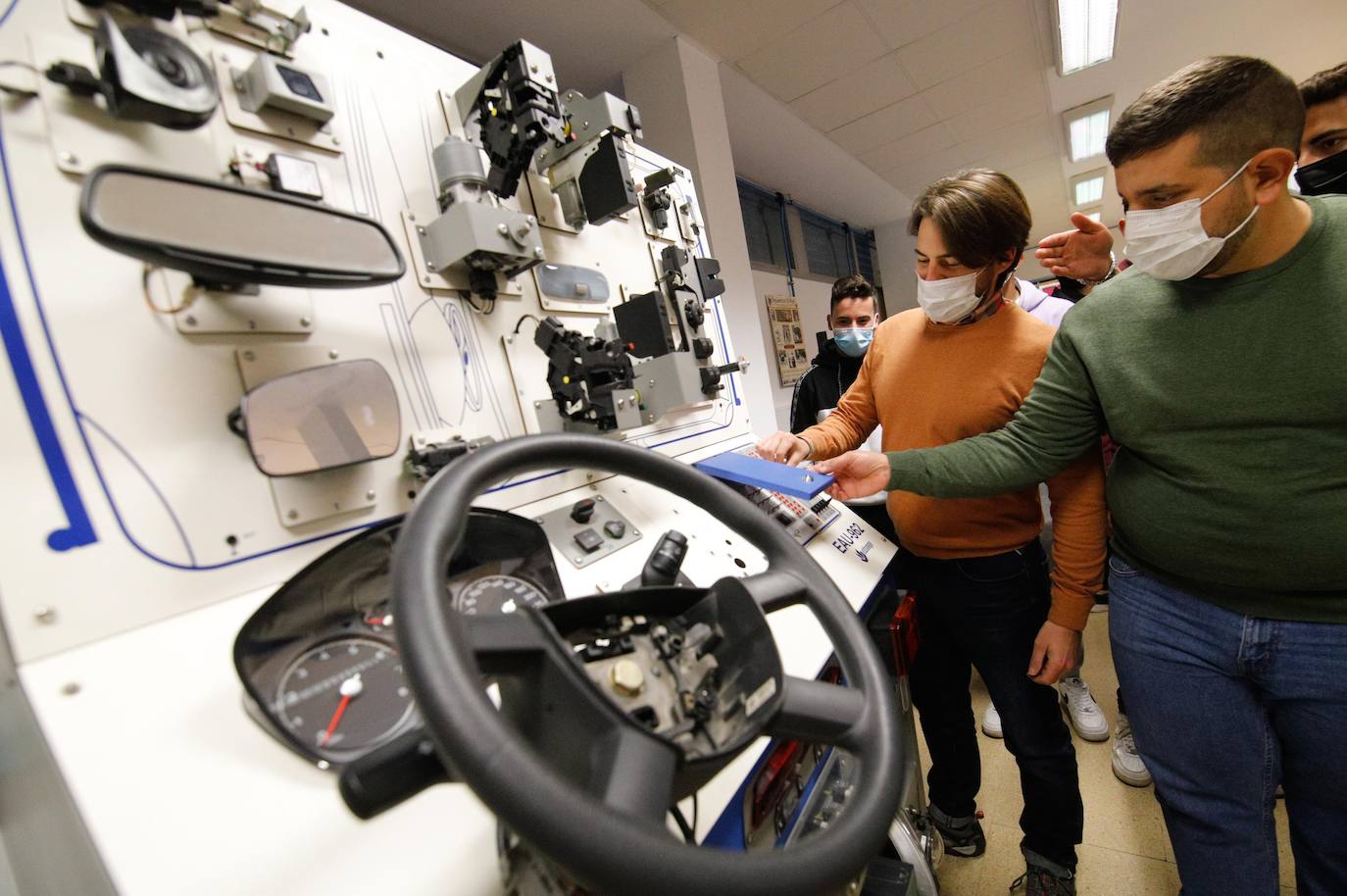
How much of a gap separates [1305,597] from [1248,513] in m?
0.18

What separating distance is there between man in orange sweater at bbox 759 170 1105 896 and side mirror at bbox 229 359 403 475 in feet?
3.41

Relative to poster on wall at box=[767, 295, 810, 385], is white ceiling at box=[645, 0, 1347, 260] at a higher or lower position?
higher

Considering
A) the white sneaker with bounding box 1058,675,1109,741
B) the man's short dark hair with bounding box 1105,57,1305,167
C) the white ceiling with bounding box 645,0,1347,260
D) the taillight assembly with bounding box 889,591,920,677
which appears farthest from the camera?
the white ceiling with bounding box 645,0,1347,260

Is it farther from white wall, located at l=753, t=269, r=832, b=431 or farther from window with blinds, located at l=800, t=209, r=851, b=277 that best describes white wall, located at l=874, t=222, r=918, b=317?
white wall, located at l=753, t=269, r=832, b=431

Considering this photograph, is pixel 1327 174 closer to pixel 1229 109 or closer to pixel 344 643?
pixel 1229 109

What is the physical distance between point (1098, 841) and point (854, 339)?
2081 millimetres

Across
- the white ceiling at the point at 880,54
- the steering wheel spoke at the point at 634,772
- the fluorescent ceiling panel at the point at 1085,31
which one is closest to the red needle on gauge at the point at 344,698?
the steering wheel spoke at the point at 634,772

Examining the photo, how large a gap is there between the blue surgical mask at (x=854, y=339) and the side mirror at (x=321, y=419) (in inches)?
85.6

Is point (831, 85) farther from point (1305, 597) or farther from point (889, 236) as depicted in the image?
point (889, 236)

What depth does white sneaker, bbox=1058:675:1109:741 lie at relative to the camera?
2.04 metres

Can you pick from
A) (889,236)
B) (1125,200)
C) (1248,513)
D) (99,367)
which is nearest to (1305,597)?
(1248,513)

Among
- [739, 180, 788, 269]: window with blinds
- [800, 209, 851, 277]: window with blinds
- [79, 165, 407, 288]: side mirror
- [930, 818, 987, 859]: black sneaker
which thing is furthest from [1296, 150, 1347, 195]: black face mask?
[800, 209, 851, 277]: window with blinds

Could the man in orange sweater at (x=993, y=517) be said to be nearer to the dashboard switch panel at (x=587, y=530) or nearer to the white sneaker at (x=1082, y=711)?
the dashboard switch panel at (x=587, y=530)

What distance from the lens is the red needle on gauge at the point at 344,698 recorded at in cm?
62
